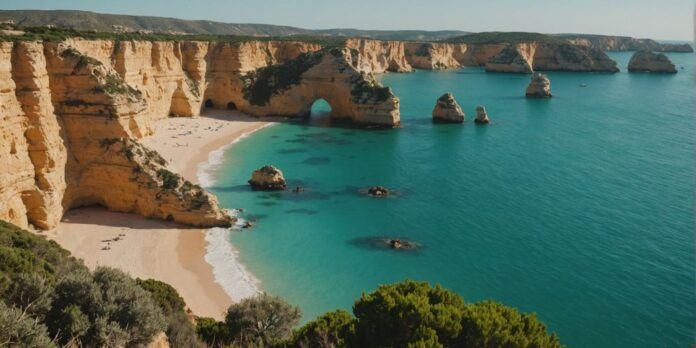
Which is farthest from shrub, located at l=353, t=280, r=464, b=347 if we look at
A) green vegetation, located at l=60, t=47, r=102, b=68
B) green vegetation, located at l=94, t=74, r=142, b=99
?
green vegetation, located at l=60, t=47, r=102, b=68

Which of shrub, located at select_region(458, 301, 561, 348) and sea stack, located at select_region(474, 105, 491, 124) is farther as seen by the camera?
sea stack, located at select_region(474, 105, 491, 124)

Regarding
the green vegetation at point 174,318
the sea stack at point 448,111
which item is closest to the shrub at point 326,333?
the green vegetation at point 174,318

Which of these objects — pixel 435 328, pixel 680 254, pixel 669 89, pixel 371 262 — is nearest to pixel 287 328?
pixel 435 328

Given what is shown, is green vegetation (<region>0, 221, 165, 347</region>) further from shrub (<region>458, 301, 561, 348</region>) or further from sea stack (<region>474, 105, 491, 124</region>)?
sea stack (<region>474, 105, 491, 124</region>)

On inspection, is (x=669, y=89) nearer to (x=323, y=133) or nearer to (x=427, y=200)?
(x=323, y=133)

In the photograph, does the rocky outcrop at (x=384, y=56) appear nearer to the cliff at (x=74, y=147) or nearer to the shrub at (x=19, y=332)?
the cliff at (x=74, y=147)
